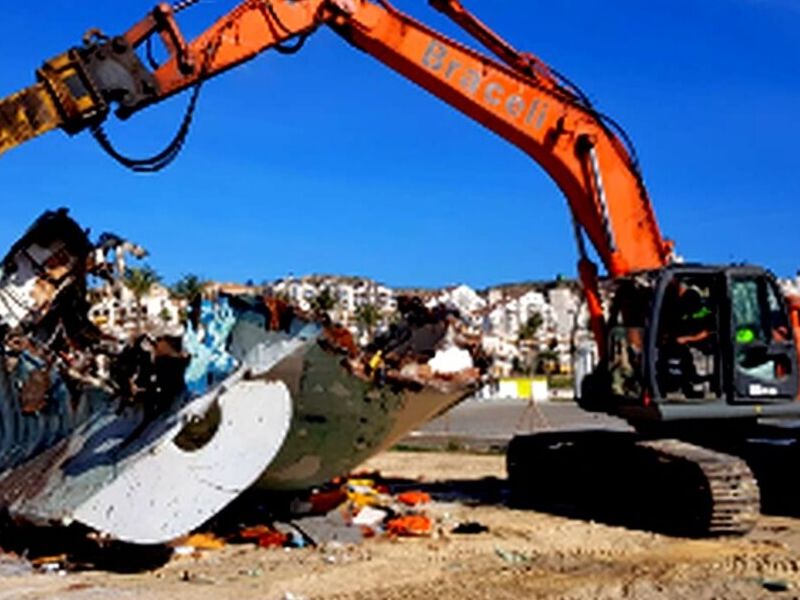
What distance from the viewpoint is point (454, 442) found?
20828mm

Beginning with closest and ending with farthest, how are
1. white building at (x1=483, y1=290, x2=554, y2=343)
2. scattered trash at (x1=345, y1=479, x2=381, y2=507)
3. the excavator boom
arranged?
the excavator boom, scattered trash at (x1=345, y1=479, x2=381, y2=507), white building at (x1=483, y1=290, x2=554, y2=343)

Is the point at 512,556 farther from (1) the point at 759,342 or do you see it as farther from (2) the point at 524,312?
(2) the point at 524,312

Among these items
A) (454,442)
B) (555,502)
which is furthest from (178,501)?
(454,442)

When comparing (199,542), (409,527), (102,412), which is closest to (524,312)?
(409,527)

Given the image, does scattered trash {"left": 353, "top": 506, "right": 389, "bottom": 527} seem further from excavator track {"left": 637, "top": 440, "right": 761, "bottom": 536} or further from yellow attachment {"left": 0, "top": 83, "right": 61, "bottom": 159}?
yellow attachment {"left": 0, "top": 83, "right": 61, "bottom": 159}

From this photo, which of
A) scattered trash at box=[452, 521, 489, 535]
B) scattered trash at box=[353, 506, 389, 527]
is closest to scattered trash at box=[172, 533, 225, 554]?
scattered trash at box=[353, 506, 389, 527]

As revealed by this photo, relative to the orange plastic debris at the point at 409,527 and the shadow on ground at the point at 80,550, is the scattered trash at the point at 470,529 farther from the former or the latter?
the shadow on ground at the point at 80,550

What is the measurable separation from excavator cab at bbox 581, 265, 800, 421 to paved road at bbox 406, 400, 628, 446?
33.2 ft

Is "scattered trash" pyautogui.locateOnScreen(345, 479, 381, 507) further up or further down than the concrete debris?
further down

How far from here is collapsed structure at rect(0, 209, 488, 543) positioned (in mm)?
8609

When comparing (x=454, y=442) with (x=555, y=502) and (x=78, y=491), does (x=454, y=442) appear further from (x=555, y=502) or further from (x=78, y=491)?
(x=78, y=491)

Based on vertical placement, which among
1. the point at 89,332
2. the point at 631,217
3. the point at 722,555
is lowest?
the point at 722,555

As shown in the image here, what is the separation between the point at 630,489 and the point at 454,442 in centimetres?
1001

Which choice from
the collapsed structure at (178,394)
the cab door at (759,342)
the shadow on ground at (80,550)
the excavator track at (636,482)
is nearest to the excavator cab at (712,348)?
the cab door at (759,342)
